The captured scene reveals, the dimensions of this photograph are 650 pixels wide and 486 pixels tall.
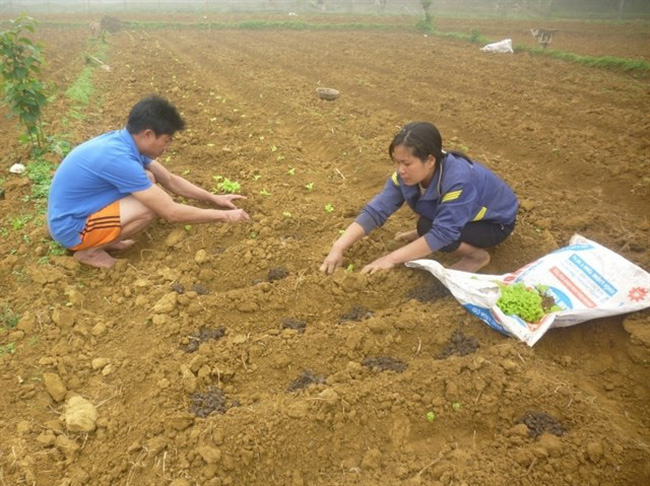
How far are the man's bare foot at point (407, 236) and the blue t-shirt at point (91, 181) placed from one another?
215 centimetres

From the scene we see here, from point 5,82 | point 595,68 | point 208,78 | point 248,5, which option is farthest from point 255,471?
point 248,5

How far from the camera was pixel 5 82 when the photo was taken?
565 centimetres

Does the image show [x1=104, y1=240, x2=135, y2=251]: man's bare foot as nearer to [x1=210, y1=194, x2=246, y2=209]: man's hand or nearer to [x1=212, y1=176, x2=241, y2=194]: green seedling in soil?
[x1=210, y1=194, x2=246, y2=209]: man's hand

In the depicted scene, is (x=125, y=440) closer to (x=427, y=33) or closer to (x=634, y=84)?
(x=634, y=84)

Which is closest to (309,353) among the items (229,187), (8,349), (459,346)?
(459,346)

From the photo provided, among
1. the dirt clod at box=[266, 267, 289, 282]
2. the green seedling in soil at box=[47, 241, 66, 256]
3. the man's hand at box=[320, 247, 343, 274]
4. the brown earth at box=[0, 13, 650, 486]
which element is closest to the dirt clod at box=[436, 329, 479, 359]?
the brown earth at box=[0, 13, 650, 486]

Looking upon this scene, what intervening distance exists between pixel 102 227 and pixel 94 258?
12.1 inches

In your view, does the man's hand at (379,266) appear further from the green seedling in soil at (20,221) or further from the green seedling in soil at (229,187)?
the green seedling in soil at (20,221)

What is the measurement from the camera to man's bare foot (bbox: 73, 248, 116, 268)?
3.82m

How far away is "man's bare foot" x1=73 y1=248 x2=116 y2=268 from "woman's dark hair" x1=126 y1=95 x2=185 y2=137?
1102 millimetres

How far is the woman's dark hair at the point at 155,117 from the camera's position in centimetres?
342

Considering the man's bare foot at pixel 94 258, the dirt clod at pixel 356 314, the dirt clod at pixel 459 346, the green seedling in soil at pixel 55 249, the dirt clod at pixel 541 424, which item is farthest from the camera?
the green seedling in soil at pixel 55 249

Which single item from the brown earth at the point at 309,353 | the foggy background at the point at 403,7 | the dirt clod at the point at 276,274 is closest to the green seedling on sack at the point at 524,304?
the brown earth at the point at 309,353

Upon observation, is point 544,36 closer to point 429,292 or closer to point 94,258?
point 429,292
